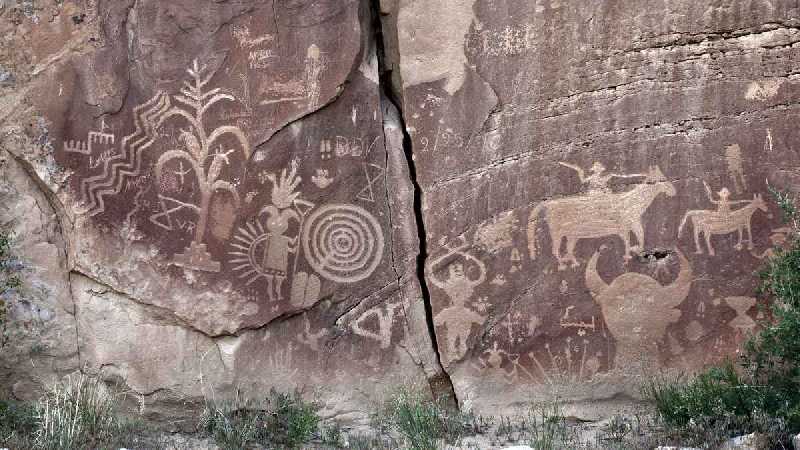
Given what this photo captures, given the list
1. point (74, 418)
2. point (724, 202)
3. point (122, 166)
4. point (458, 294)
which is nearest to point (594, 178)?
point (724, 202)

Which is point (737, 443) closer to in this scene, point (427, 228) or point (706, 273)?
point (706, 273)

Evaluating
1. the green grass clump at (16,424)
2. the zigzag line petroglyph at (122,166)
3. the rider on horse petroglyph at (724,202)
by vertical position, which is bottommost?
the green grass clump at (16,424)

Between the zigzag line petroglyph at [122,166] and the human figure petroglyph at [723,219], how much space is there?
251 cm

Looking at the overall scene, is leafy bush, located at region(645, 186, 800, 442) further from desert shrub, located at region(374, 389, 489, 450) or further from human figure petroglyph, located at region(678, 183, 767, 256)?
desert shrub, located at region(374, 389, 489, 450)

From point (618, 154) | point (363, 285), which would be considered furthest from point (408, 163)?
point (618, 154)

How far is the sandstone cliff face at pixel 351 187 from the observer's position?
468 cm

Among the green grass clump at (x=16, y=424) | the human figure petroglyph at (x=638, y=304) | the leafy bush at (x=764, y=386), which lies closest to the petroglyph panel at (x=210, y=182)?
the green grass clump at (x=16, y=424)

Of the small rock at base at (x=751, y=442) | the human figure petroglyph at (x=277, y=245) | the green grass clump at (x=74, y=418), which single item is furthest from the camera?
the human figure petroglyph at (x=277, y=245)

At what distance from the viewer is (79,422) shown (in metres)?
4.16

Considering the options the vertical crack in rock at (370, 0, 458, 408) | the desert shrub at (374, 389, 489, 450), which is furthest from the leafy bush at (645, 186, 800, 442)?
the vertical crack in rock at (370, 0, 458, 408)

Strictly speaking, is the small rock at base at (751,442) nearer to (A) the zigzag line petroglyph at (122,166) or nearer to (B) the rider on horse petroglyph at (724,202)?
(B) the rider on horse petroglyph at (724,202)

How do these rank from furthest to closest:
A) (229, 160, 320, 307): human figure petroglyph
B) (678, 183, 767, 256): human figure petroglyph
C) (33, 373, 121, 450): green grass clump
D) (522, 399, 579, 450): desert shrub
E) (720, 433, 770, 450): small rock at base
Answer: (229, 160, 320, 307): human figure petroglyph, (678, 183, 767, 256): human figure petroglyph, (522, 399, 579, 450): desert shrub, (33, 373, 121, 450): green grass clump, (720, 433, 770, 450): small rock at base

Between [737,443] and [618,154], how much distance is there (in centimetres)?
144

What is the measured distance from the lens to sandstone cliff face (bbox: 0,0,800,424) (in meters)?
4.68
